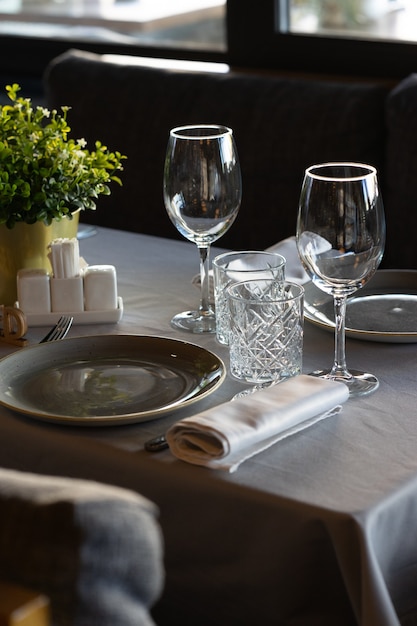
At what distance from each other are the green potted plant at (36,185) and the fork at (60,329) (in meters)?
0.13

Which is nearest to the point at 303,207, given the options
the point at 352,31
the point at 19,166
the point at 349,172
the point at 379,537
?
the point at 349,172

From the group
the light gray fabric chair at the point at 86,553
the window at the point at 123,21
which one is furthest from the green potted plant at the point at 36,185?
the window at the point at 123,21

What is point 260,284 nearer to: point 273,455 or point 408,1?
point 273,455

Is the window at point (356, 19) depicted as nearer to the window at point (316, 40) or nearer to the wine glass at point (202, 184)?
the window at point (316, 40)

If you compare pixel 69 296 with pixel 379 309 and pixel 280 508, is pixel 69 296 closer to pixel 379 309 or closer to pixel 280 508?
pixel 379 309

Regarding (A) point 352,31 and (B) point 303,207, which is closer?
(B) point 303,207

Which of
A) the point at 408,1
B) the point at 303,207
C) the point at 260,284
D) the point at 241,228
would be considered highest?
the point at 408,1

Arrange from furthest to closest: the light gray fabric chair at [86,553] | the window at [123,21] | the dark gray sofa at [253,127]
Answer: the window at [123,21]
the dark gray sofa at [253,127]
the light gray fabric chair at [86,553]

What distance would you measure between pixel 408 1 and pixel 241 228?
2.51 ft

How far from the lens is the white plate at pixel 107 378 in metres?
1.10

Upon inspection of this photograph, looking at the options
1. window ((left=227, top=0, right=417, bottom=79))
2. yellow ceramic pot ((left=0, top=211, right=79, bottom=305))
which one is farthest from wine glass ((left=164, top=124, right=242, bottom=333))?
window ((left=227, top=0, right=417, bottom=79))

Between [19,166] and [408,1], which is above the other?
[408,1]

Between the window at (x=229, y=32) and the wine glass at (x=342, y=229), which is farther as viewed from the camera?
the window at (x=229, y=32)

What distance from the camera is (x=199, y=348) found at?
1.22 meters
